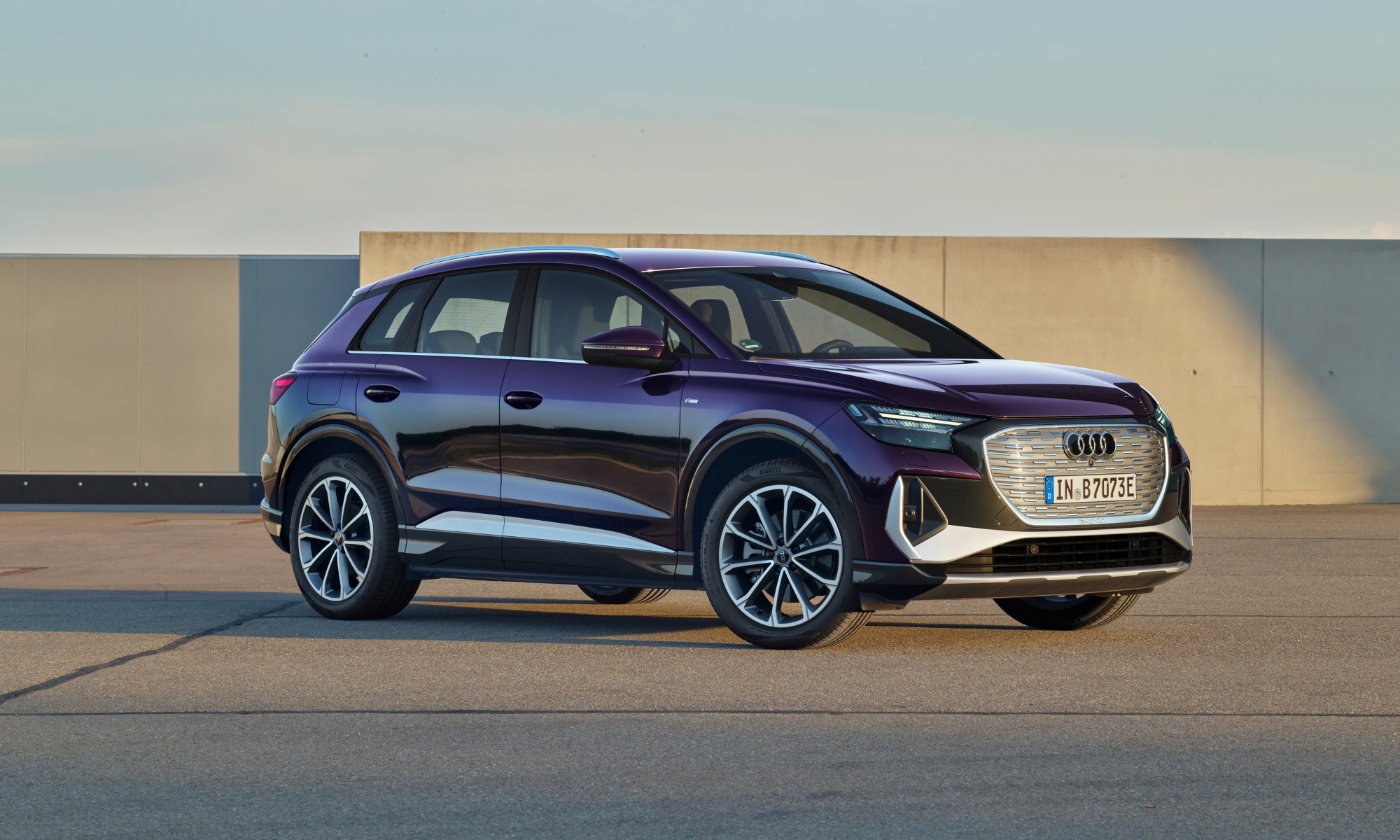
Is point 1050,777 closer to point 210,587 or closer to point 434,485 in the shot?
point 434,485

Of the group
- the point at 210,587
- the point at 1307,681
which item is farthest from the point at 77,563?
the point at 1307,681

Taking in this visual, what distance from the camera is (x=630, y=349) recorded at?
272 inches

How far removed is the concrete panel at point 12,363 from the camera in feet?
67.5

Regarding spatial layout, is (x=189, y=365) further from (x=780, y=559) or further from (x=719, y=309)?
(x=780, y=559)

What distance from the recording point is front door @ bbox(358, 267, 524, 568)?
7586 millimetres

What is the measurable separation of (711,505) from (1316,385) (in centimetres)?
1452

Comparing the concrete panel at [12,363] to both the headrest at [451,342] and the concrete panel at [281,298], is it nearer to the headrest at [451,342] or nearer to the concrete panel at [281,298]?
the concrete panel at [281,298]

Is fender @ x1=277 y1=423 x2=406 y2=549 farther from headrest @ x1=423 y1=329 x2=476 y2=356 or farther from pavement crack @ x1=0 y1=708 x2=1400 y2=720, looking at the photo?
pavement crack @ x1=0 y1=708 x2=1400 y2=720

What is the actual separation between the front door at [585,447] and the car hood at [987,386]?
0.67m

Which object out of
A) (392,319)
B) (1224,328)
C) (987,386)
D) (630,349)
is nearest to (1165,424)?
(987,386)

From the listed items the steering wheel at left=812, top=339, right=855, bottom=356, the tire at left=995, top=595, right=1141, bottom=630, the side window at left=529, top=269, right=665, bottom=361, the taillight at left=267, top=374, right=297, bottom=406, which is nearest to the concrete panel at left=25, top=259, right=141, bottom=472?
the taillight at left=267, top=374, right=297, bottom=406

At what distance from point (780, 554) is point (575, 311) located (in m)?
1.82

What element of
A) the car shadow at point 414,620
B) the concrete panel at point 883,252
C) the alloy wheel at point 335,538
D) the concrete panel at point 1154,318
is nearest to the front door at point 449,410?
the alloy wheel at point 335,538

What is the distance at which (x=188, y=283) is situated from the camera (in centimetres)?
2067
